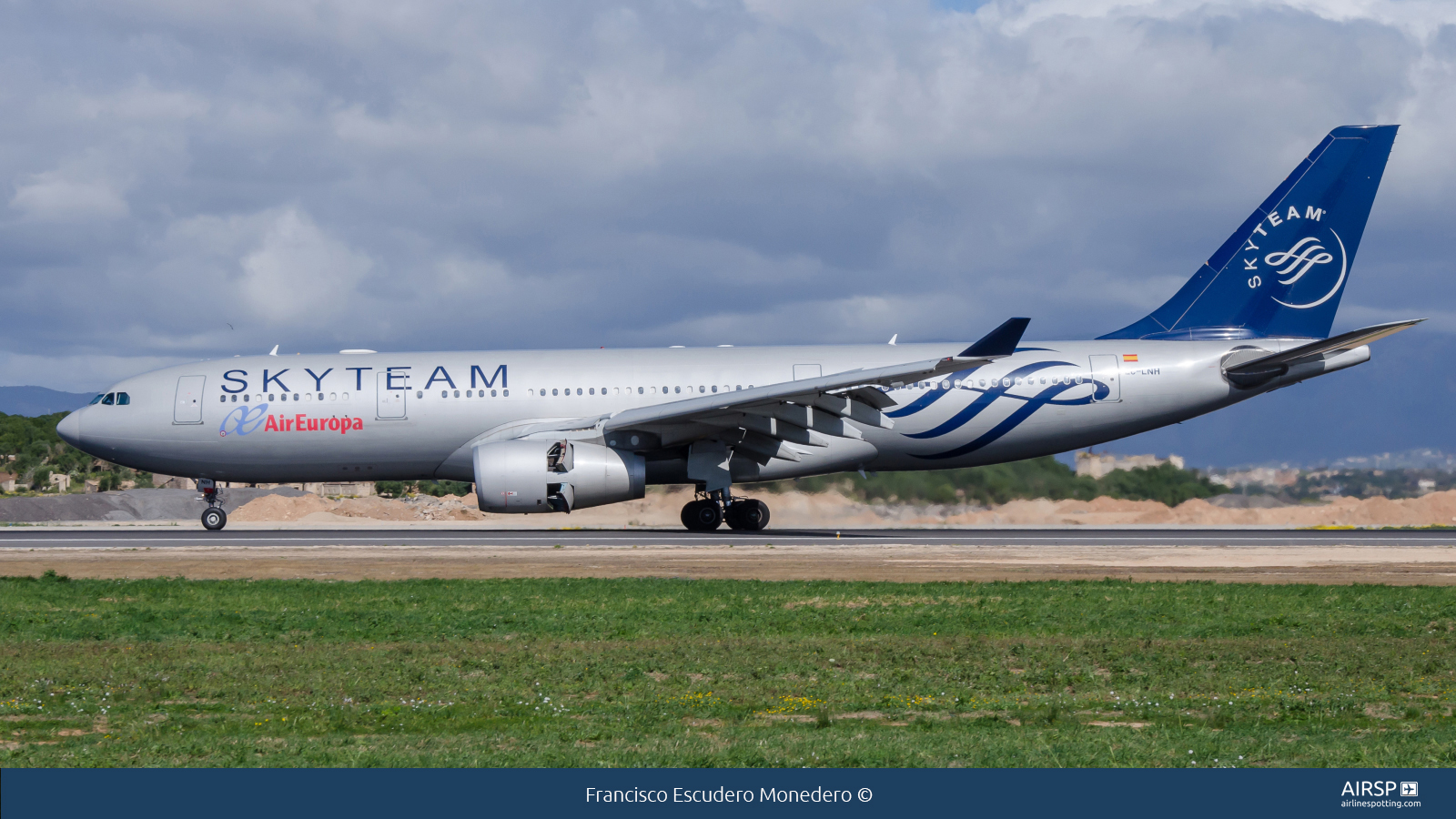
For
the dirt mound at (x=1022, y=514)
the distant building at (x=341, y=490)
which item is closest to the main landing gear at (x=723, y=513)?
the dirt mound at (x=1022, y=514)

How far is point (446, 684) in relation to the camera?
8797 mm

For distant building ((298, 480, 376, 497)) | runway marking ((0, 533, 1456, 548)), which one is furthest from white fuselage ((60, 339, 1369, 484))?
distant building ((298, 480, 376, 497))

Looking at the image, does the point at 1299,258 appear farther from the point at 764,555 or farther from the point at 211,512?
the point at 211,512

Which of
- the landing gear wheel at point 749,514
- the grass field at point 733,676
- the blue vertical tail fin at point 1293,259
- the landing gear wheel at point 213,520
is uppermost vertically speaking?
the blue vertical tail fin at point 1293,259

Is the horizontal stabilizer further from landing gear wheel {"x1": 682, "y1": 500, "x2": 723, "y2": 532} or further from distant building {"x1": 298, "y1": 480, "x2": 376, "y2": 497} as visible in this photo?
distant building {"x1": 298, "y1": 480, "x2": 376, "y2": 497}

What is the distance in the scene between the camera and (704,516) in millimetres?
25359

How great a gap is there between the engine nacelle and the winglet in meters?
6.59

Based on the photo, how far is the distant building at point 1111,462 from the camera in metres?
Answer: 28.2

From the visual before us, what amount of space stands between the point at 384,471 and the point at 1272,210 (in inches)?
780

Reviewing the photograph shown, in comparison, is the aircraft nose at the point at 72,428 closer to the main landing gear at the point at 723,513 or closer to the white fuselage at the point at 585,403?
the white fuselage at the point at 585,403

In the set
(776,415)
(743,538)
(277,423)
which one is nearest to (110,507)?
(277,423)

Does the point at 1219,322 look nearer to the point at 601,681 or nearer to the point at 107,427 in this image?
the point at 601,681

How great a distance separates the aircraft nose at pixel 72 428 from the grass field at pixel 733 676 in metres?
13.4

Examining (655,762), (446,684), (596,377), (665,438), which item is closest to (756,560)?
(665,438)
